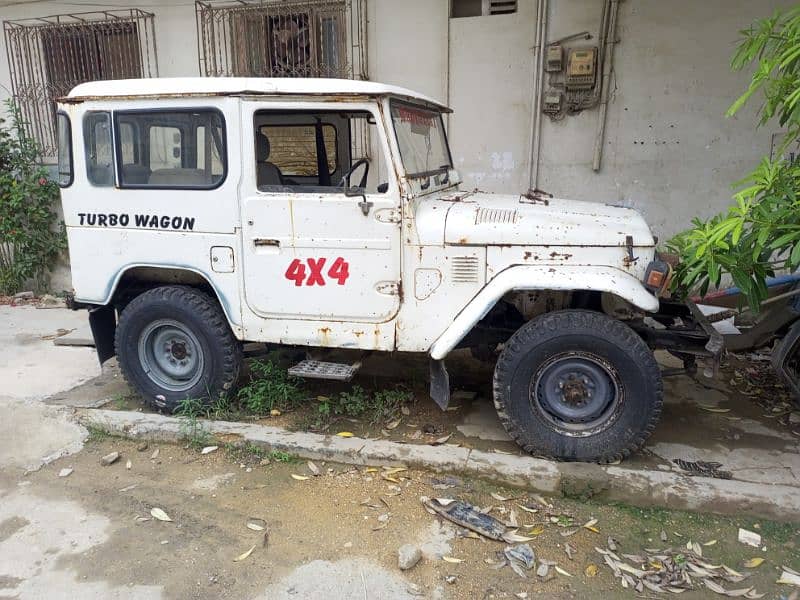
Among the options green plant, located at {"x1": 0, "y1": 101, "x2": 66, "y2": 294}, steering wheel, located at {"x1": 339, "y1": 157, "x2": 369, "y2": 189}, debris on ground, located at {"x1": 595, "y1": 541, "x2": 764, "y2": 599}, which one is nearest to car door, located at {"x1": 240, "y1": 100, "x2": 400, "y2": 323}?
steering wheel, located at {"x1": 339, "y1": 157, "x2": 369, "y2": 189}

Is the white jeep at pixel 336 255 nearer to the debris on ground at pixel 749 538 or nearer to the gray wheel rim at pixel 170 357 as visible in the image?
the gray wheel rim at pixel 170 357

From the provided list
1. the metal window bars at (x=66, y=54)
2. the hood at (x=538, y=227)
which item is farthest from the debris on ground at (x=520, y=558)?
the metal window bars at (x=66, y=54)

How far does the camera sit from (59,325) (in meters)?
6.68

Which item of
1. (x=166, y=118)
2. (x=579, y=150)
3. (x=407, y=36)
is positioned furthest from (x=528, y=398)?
(x=407, y=36)

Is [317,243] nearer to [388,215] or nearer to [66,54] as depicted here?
[388,215]

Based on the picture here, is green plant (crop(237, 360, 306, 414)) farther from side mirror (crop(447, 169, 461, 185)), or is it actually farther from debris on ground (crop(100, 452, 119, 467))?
side mirror (crop(447, 169, 461, 185))

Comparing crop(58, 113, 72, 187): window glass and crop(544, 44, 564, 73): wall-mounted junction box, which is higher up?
crop(544, 44, 564, 73): wall-mounted junction box

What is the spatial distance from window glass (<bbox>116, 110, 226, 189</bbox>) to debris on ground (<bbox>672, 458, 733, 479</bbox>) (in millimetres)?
3233

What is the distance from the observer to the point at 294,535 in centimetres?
297

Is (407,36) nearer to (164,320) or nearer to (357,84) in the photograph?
(357,84)

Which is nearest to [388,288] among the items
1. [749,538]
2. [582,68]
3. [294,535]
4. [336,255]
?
[336,255]

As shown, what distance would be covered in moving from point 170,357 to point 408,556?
2357mm

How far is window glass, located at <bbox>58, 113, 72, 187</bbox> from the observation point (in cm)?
394

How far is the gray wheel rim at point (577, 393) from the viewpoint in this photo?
340 cm
